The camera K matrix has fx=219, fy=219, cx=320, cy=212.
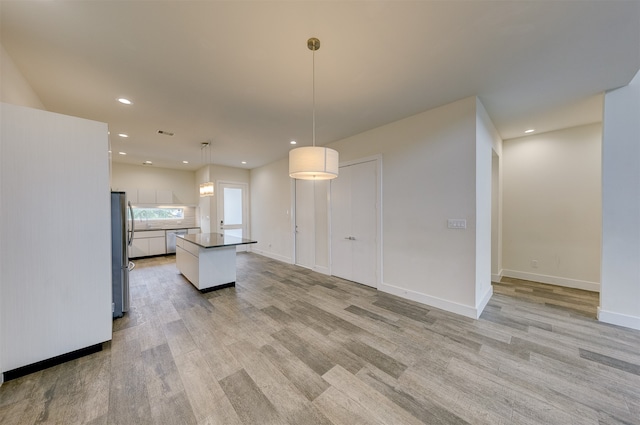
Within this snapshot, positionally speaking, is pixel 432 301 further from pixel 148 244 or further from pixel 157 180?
pixel 157 180

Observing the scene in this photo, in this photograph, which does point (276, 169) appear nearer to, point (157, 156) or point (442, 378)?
point (157, 156)

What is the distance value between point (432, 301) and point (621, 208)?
98.0 inches

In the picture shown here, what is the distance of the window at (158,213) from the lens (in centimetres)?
703

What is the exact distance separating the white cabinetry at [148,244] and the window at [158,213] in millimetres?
777

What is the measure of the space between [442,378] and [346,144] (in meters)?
3.84

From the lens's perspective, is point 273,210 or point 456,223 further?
point 273,210

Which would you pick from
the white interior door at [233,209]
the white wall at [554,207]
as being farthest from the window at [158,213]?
the white wall at [554,207]

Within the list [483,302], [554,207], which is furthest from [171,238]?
[554,207]

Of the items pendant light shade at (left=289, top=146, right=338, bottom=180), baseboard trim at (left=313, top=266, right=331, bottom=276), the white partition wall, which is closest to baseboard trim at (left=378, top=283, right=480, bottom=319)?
baseboard trim at (left=313, top=266, right=331, bottom=276)

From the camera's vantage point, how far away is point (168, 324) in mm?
2746

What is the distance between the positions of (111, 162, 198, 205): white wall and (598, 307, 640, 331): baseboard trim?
31.7 ft

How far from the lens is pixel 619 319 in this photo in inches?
106

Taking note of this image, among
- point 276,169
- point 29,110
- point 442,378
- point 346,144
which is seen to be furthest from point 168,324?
point 276,169

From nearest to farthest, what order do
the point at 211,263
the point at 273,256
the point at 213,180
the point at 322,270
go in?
1. the point at 211,263
2. the point at 322,270
3. the point at 273,256
4. the point at 213,180
